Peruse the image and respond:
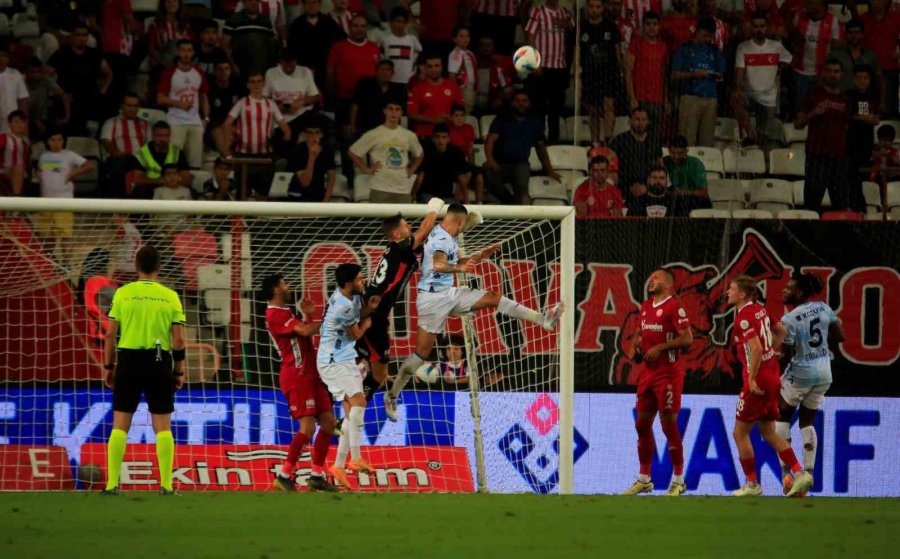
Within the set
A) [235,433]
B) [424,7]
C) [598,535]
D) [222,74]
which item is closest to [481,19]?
[424,7]

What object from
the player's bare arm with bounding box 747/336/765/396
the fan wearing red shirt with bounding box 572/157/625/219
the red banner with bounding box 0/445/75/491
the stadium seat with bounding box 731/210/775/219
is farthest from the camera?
the stadium seat with bounding box 731/210/775/219

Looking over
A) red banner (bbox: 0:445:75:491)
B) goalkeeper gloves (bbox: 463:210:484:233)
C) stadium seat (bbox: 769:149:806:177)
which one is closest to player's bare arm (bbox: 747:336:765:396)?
goalkeeper gloves (bbox: 463:210:484:233)

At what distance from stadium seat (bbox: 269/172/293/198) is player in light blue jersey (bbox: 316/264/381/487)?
443 centimetres

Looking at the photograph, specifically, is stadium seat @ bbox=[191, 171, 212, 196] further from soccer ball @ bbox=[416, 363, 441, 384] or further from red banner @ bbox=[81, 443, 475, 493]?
soccer ball @ bbox=[416, 363, 441, 384]

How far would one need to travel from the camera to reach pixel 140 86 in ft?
54.9

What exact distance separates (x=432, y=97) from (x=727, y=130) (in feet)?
13.4

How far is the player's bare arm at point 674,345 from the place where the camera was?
11289 millimetres

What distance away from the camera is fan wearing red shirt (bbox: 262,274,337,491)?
1112 centimetres

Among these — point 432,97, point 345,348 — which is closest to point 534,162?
point 432,97

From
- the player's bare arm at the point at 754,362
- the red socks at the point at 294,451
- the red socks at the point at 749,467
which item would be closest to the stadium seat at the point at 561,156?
the player's bare arm at the point at 754,362

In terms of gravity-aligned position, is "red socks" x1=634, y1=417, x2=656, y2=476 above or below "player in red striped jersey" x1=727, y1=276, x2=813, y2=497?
below

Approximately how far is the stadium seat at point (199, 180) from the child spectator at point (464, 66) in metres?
3.47

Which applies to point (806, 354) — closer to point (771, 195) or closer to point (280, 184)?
point (771, 195)

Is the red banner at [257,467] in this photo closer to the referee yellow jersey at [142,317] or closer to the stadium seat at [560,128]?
the referee yellow jersey at [142,317]
